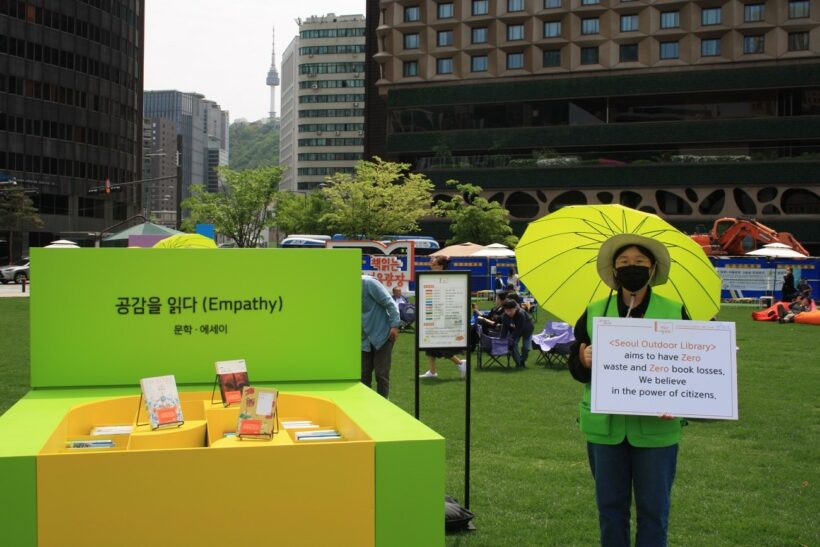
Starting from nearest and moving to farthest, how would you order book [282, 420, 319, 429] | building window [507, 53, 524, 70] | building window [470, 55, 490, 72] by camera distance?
1. book [282, 420, 319, 429]
2. building window [507, 53, 524, 70]
3. building window [470, 55, 490, 72]


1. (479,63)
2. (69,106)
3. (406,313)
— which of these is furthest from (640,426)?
(69,106)

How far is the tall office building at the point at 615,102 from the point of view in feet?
198

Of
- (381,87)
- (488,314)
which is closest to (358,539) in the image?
(488,314)

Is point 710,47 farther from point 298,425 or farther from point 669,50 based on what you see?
point 298,425

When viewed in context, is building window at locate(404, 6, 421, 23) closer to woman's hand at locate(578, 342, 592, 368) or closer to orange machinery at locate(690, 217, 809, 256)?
orange machinery at locate(690, 217, 809, 256)

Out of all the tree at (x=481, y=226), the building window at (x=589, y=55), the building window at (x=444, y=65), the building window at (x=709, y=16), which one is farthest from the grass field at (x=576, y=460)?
the building window at (x=444, y=65)

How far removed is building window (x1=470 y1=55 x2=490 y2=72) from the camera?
225 ft

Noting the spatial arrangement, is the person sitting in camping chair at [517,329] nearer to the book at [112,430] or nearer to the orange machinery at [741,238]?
the book at [112,430]

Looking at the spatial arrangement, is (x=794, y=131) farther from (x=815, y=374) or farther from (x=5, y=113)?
(x=5, y=113)

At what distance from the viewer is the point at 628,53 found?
6444 cm

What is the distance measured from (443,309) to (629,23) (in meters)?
60.9

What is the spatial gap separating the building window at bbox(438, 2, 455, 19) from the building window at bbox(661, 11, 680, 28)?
50.7 ft

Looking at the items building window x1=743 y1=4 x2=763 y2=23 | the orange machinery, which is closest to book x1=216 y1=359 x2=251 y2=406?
the orange machinery

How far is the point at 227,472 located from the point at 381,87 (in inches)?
2747
